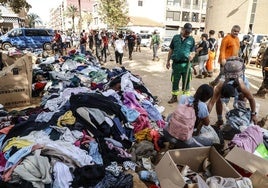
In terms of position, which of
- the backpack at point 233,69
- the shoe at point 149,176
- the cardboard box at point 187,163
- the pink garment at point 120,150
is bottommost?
the shoe at point 149,176

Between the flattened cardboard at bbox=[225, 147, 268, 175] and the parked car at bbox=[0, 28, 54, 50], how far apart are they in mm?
18480

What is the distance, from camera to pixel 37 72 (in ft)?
23.1

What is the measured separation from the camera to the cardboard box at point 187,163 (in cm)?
234

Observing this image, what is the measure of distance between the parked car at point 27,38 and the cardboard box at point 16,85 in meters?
14.4

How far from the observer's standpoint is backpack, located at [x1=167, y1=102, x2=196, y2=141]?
2.97 m

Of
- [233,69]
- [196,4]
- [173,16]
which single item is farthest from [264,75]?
[196,4]

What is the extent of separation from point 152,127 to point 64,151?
1668 mm

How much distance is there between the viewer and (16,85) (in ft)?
17.8

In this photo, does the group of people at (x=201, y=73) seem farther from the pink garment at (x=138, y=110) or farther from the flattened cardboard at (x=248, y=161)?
the pink garment at (x=138, y=110)

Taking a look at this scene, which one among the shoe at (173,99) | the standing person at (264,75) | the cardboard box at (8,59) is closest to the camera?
the shoe at (173,99)

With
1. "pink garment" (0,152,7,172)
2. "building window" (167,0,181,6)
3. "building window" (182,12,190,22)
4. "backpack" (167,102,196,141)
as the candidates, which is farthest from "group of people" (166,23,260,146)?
"building window" (182,12,190,22)

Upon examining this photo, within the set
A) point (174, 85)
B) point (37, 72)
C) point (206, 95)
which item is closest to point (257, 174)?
point (206, 95)

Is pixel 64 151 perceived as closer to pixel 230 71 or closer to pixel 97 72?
pixel 230 71

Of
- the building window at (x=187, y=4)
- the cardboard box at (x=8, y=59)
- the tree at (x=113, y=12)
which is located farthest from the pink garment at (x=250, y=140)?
the building window at (x=187, y=4)
